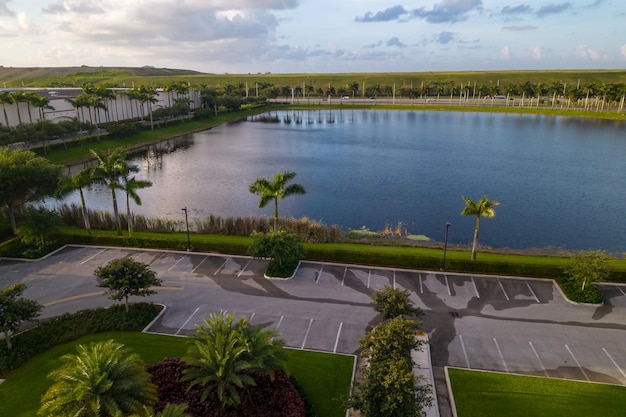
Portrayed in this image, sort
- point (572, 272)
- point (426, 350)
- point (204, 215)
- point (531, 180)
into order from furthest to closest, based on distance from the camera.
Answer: point (531, 180)
point (204, 215)
point (572, 272)
point (426, 350)

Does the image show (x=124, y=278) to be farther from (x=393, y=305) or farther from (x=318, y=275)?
(x=393, y=305)

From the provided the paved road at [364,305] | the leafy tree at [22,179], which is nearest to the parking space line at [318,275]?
the paved road at [364,305]

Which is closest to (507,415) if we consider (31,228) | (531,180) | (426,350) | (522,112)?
(426,350)

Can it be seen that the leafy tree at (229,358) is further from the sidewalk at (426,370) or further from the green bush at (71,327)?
the green bush at (71,327)

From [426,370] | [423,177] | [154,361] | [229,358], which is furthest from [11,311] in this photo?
[423,177]

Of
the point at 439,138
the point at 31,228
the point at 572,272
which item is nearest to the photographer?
the point at 572,272

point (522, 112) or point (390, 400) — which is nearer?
point (390, 400)

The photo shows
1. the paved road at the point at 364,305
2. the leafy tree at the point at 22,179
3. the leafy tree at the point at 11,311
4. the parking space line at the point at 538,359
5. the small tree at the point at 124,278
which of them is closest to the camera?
the leafy tree at the point at 11,311

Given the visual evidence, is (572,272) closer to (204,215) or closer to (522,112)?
(204,215)
